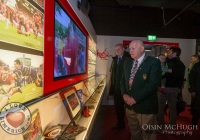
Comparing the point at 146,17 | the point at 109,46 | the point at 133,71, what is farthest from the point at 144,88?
the point at 109,46

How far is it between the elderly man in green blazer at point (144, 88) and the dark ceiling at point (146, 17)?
1604mm

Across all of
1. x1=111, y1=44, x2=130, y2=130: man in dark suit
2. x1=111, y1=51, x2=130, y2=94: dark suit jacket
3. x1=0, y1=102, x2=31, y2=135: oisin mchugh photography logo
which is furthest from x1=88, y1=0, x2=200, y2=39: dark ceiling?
x1=0, y1=102, x2=31, y2=135: oisin mchugh photography logo

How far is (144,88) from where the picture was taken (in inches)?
75.1

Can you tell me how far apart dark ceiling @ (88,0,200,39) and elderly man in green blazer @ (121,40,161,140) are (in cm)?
160

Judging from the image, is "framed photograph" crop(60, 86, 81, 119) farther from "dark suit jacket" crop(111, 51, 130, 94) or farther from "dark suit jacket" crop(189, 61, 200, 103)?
"dark suit jacket" crop(189, 61, 200, 103)

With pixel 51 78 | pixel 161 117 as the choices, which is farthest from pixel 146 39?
pixel 51 78

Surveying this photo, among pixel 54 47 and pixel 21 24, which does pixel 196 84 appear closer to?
pixel 54 47

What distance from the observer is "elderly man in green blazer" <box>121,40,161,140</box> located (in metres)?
1.92

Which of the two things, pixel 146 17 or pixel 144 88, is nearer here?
pixel 144 88

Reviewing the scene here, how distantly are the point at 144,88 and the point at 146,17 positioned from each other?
122 inches

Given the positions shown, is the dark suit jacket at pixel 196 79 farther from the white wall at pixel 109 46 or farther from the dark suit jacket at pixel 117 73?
the white wall at pixel 109 46

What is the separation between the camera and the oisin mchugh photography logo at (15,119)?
725mm

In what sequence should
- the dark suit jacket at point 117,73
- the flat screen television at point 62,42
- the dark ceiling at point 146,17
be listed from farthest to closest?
1. the dark ceiling at point 146,17
2. the dark suit jacket at point 117,73
3. the flat screen television at point 62,42

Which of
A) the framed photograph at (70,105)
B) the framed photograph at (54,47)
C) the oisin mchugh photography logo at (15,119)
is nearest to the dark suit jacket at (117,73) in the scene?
the framed photograph at (54,47)
